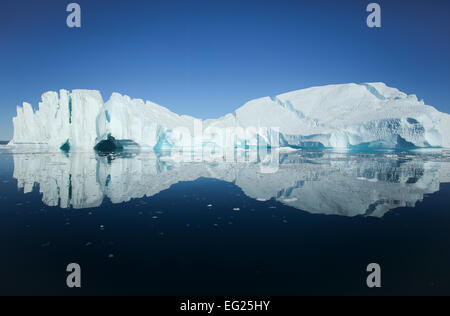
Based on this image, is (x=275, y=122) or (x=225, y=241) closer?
(x=225, y=241)

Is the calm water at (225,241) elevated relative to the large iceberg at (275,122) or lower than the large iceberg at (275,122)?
lower

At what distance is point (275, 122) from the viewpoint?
40469 mm

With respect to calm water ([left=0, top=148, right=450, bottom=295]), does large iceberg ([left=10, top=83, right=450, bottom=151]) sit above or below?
above

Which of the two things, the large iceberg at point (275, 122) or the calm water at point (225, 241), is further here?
the large iceberg at point (275, 122)

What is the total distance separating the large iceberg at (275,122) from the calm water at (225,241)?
90.3 feet

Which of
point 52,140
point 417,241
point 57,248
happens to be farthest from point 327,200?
point 52,140

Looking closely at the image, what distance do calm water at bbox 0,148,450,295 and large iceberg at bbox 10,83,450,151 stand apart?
1084 inches

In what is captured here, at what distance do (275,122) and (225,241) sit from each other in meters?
38.3

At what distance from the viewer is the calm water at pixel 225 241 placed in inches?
114

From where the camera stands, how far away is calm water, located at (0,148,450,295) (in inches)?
114

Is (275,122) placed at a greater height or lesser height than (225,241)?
greater

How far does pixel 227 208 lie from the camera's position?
6117mm

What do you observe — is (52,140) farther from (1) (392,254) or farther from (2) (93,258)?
(1) (392,254)
